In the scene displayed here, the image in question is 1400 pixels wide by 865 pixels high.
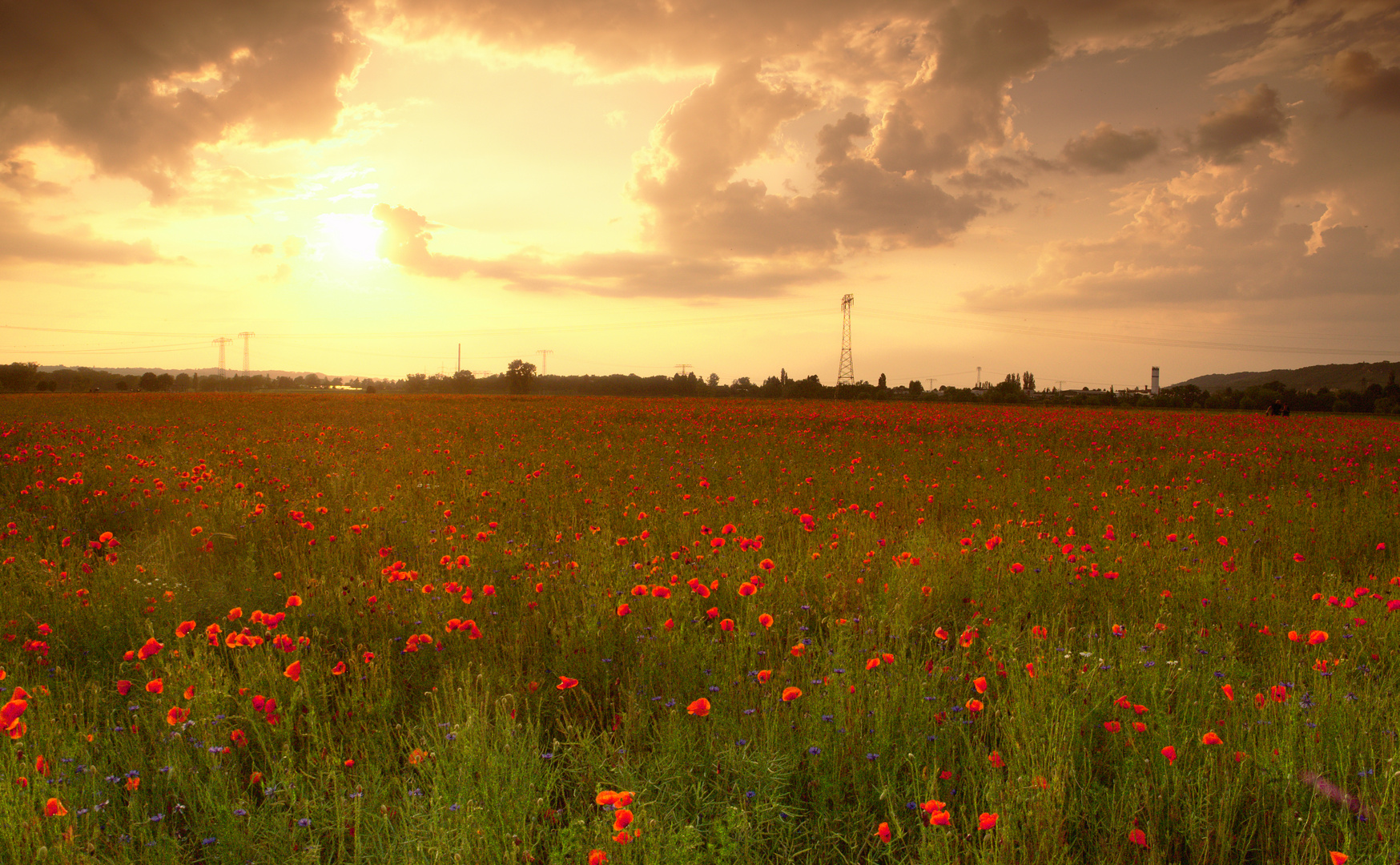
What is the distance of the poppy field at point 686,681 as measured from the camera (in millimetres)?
2279

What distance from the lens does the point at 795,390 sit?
2222 inches

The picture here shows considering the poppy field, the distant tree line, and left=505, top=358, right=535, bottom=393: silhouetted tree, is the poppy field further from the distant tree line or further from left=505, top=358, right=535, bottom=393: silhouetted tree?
left=505, top=358, right=535, bottom=393: silhouetted tree

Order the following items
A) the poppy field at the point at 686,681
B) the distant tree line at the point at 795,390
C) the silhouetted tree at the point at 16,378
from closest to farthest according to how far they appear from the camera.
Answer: the poppy field at the point at 686,681
the distant tree line at the point at 795,390
the silhouetted tree at the point at 16,378

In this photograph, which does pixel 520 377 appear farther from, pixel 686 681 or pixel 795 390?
pixel 686 681

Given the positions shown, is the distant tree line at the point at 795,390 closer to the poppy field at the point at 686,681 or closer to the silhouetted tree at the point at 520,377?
the silhouetted tree at the point at 520,377

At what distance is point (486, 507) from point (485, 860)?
4935mm

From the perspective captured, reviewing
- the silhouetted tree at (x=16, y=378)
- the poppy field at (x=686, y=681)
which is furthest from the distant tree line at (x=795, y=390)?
the poppy field at (x=686, y=681)

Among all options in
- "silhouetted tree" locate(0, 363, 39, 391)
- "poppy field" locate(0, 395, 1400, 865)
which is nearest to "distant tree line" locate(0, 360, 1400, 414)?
"silhouetted tree" locate(0, 363, 39, 391)

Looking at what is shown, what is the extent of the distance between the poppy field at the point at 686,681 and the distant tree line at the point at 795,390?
3409 centimetres

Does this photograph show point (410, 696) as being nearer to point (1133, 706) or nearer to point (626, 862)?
point (626, 862)

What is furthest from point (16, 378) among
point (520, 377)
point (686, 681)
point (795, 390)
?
point (686, 681)

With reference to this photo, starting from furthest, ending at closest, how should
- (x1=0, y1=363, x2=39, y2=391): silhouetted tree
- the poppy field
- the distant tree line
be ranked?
(x1=0, y1=363, x2=39, y2=391): silhouetted tree < the distant tree line < the poppy field

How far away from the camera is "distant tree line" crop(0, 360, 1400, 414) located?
51031 mm

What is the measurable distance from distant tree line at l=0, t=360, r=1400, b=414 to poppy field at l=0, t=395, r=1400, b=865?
112 ft
